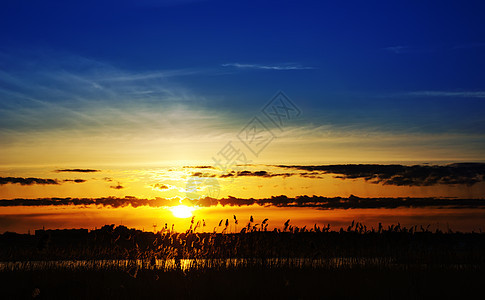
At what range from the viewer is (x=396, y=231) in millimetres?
22734

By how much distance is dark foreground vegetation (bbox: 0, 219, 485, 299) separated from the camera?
13875mm

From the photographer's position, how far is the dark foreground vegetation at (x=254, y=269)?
45.5ft

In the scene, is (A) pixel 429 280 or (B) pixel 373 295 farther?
(A) pixel 429 280

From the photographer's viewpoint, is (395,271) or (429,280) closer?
(429,280)

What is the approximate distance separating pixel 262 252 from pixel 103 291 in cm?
709

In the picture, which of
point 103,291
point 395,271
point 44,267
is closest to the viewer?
point 103,291

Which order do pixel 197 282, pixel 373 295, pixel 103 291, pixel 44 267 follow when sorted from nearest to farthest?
pixel 373 295, pixel 103 291, pixel 197 282, pixel 44 267

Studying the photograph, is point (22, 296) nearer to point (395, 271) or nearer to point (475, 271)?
point (395, 271)

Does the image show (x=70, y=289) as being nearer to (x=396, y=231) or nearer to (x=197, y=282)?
(x=197, y=282)

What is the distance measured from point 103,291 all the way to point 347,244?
11.4 m

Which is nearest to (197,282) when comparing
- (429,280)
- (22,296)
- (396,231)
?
(22,296)

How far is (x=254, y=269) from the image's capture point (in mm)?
17766

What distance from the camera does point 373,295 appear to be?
13312 mm

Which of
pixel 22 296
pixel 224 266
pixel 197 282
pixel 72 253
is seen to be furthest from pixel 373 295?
pixel 72 253
